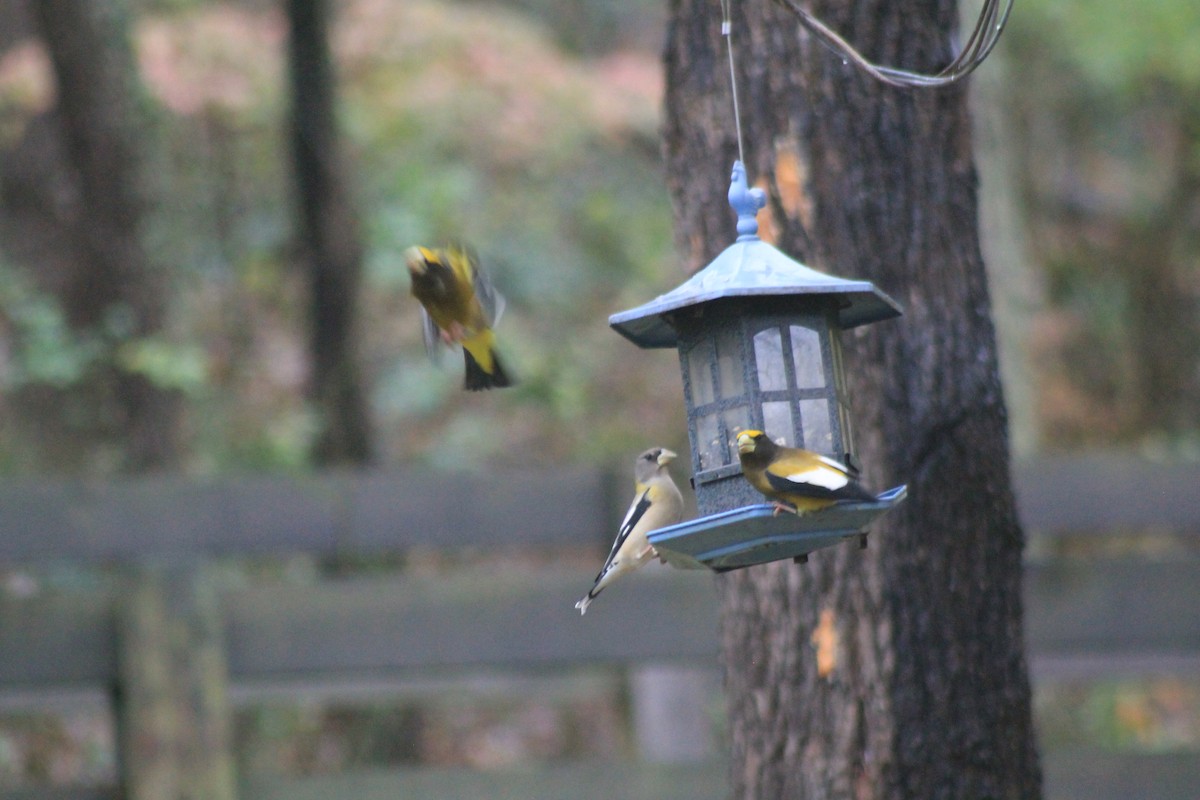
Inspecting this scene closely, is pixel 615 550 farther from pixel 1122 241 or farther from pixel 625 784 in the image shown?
pixel 1122 241

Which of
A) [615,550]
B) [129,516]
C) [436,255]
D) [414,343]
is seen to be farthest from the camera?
[414,343]

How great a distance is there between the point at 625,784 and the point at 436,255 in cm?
204

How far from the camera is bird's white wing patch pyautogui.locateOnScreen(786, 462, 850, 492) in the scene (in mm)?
2393

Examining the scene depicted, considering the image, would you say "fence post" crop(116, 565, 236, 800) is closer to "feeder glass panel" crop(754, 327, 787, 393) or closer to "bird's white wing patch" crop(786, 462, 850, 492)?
"feeder glass panel" crop(754, 327, 787, 393)

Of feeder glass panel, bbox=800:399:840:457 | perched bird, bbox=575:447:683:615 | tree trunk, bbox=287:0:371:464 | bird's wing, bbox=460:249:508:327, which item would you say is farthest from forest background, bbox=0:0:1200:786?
feeder glass panel, bbox=800:399:840:457

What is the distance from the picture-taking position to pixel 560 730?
990cm

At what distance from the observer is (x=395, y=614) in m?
5.06

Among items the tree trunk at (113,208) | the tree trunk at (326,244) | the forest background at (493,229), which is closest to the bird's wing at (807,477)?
the forest background at (493,229)

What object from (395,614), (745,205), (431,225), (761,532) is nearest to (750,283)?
(745,205)

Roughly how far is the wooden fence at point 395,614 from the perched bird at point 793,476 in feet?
8.32

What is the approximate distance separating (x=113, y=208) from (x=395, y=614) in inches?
144

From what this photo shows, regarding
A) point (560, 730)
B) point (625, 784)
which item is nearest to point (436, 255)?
point (625, 784)

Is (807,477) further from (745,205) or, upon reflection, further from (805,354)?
(745,205)

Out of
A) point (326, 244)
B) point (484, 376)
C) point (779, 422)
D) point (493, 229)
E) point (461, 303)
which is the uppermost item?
point (493, 229)
